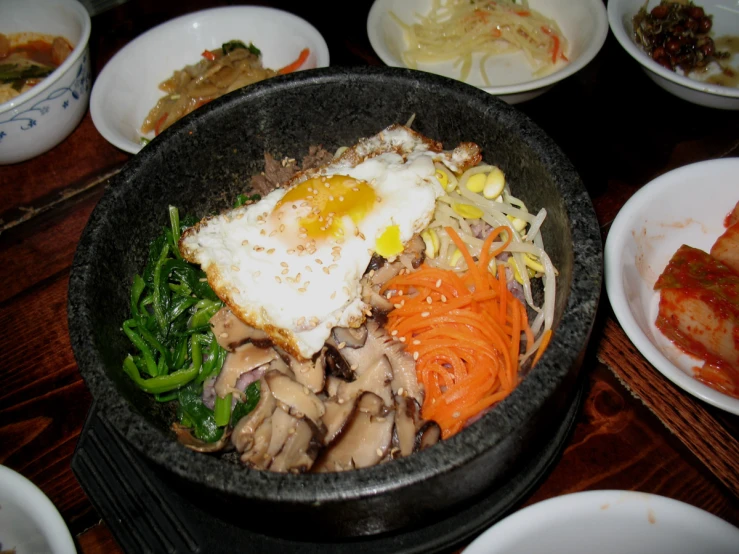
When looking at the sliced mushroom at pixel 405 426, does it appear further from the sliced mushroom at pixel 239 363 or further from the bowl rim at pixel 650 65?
the bowl rim at pixel 650 65

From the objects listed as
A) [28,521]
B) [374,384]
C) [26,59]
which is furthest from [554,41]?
[28,521]

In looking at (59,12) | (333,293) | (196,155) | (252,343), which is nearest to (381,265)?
(333,293)

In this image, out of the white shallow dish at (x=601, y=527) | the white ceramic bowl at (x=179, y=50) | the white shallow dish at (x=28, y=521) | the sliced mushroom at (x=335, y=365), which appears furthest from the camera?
the white ceramic bowl at (x=179, y=50)

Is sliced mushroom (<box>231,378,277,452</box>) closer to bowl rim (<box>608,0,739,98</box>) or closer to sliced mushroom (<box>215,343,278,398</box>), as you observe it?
sliced mushroom (<box>215,343,278,398</box>)

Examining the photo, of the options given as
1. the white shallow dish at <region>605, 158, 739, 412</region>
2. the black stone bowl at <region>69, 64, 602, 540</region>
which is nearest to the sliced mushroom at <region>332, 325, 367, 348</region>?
the black stone bowl at <region>69, 64, 602, 540</region>

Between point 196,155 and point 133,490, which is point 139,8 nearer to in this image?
point 196,155

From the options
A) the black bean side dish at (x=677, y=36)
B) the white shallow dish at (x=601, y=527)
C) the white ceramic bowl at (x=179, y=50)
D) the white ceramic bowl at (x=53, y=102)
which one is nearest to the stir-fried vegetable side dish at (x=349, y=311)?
the white shallow dish at (x=601, y=527)

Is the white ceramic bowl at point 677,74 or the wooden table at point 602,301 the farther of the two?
the white ceramic bowl at point 677,74
